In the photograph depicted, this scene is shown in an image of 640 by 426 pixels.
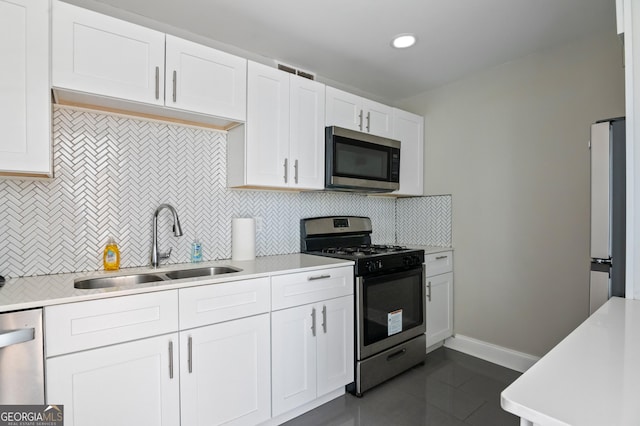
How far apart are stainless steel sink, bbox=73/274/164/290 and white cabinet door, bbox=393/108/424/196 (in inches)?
85.4

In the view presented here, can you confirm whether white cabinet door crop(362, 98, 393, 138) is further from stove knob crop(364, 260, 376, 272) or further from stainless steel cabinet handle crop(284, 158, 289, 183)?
stove knob crop(364, 260, 376, 272)

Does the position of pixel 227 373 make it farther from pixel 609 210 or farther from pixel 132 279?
pixel 609 210

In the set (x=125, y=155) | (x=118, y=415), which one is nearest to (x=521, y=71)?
(x=125, y=155)

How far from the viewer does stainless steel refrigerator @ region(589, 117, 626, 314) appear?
149 centimetres

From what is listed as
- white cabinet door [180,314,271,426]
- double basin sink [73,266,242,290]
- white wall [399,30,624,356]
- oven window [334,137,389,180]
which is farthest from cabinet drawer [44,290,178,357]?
white wall [399,30,624,356]

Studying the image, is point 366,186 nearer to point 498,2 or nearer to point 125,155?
point 498,2

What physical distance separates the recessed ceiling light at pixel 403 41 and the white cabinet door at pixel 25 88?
194 centimetres

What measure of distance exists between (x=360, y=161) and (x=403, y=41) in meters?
0.89

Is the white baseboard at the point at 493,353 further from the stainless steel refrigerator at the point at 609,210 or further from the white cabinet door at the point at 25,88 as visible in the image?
the white cabinet door at the point at 25,88

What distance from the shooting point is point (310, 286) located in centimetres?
208

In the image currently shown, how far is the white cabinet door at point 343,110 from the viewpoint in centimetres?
259

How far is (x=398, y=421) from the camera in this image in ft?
6.59

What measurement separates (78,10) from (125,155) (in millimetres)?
741

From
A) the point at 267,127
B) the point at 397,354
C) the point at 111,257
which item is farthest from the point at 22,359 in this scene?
the point at 397,354
